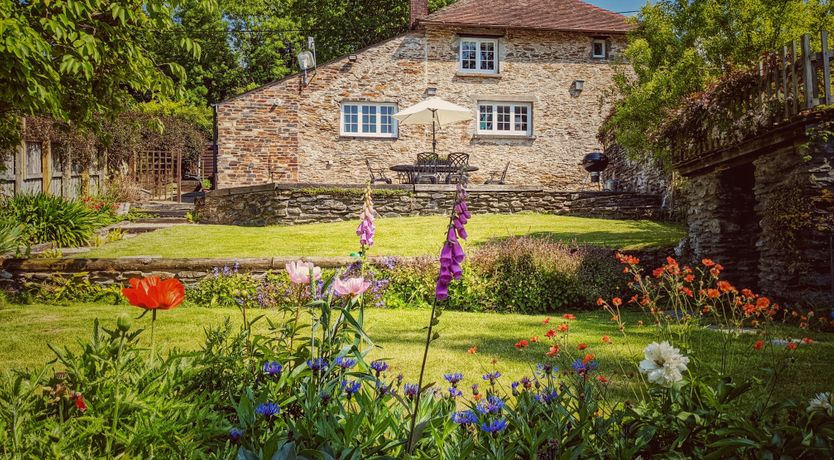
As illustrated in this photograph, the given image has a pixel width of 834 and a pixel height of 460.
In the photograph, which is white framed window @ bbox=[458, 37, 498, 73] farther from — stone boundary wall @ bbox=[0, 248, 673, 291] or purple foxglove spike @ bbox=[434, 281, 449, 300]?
purple foxglove spike @ bbox=[434, 281, 449, 300]

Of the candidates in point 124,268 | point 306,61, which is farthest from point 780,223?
point 306,61

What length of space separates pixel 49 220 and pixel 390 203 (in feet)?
26.5

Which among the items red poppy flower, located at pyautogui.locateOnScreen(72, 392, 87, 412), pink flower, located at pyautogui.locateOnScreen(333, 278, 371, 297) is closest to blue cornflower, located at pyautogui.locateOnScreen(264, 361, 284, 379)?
pink flower, located at pyautogui.locateOnScreen(333, 278, 371, 297)

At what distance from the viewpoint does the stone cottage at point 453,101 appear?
2025 cm

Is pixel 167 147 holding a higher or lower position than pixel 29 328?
higher

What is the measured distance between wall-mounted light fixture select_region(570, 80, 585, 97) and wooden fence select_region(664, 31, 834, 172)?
13.2 meters

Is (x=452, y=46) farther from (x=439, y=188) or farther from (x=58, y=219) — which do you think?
(x=58, y=219)

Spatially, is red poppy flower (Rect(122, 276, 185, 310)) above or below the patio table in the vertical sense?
below

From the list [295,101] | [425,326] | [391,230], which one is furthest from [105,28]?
[295,101]

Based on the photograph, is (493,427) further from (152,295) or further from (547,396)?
(152,295)

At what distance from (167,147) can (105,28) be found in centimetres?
1664

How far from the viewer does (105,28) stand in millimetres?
5883

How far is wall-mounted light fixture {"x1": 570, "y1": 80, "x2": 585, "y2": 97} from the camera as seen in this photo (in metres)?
22.0

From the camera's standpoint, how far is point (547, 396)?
247 centimetres
